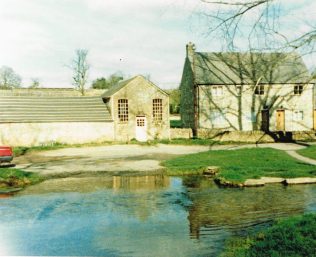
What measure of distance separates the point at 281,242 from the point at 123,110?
30020mm

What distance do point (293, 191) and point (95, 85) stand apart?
8174 cm

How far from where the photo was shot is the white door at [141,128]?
1502 inches

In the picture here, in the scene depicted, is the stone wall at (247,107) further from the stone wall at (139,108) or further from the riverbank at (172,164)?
the riverbank at (172,164)

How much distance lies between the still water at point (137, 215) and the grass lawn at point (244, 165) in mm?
1720

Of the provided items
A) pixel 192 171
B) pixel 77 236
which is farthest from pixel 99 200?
pixel 192 171

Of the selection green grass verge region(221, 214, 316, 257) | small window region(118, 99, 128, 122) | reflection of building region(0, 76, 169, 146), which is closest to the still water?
green grass verge region(221, 214, 316, 257)

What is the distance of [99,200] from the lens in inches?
591

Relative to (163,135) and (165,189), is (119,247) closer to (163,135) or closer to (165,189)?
(165,189)

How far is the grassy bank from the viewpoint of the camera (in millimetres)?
18161

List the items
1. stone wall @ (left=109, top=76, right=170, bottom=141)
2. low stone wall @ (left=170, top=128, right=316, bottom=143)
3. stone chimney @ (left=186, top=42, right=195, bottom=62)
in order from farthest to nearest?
stone chimney @ (left=186, top=42, right=195, bottom=62) < stone wall @ (left=109, top=76, right=170, bottom=141) < low stone wall @ (left=170, top=128, right=316, bottom=143)

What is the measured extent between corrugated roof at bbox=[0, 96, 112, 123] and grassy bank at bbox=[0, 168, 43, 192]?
16079 millimetres

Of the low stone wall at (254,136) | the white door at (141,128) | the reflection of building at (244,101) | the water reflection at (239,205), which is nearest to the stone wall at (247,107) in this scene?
the reflection of building at (244,101)

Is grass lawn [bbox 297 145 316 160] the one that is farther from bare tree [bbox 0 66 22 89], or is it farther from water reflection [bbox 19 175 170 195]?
bare tree [bbox 0 66 22 89]

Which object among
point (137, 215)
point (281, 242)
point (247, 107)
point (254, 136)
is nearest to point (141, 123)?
point (254, 136)
